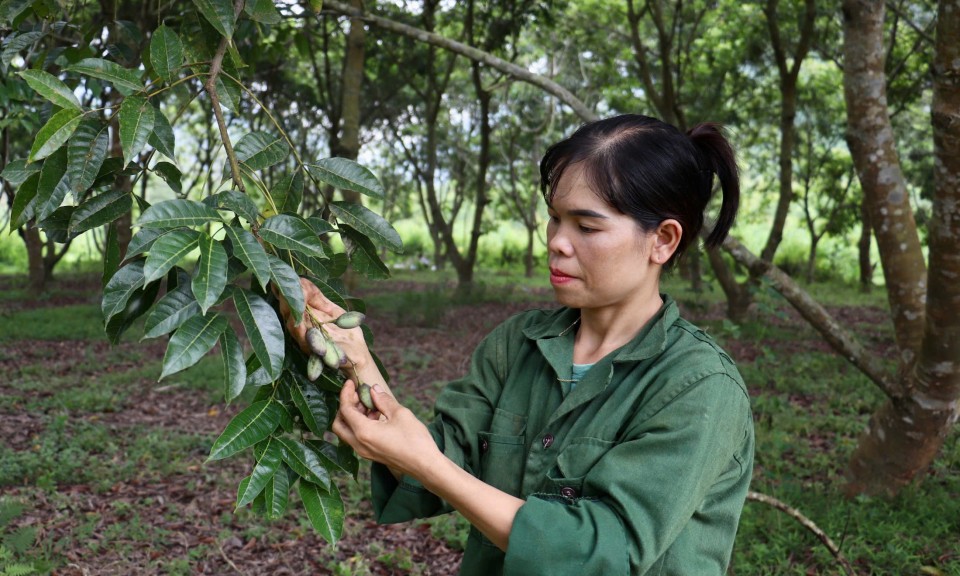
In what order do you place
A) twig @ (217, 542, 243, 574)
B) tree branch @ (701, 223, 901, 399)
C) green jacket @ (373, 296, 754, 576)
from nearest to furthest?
green jacket @ (373, 296, 754, 576) → twig @ (217, 542, 243, 574) → tree branch @ (701, 223, 901, 399)

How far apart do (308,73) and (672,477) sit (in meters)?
11.8

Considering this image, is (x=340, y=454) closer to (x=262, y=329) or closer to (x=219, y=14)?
(x=262, y=329)

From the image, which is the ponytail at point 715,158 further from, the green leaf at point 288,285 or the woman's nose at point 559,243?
the green leaf at point 288,285

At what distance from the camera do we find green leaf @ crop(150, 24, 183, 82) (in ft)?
4.31

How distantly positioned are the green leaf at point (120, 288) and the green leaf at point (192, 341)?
0.33 ft

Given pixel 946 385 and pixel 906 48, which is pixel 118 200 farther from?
pixel 906 48

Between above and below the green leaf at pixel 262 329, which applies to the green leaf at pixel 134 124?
above

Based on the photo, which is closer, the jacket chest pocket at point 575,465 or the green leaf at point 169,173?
the jacket chest pocket at point 575,465

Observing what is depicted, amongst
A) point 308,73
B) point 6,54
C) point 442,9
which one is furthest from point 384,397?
point 308,73

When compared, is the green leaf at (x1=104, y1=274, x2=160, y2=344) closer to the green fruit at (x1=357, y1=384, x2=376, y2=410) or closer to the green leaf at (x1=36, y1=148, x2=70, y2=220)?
the green leaf at (x1=36, y1=148, x2=70, y2=220)

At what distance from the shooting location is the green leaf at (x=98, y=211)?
1.29 metres

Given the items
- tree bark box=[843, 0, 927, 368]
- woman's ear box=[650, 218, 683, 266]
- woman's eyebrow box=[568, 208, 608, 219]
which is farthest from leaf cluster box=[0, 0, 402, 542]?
tree bark box=[843, 0, 927, 368]

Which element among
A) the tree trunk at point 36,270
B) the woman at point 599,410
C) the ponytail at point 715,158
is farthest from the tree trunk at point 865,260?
the woman at point 599,410

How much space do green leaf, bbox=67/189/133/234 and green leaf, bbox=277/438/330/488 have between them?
1.48 ft
